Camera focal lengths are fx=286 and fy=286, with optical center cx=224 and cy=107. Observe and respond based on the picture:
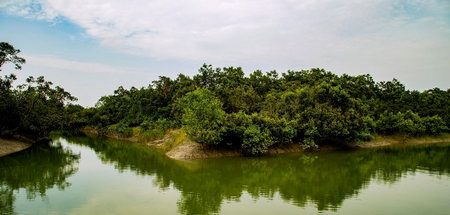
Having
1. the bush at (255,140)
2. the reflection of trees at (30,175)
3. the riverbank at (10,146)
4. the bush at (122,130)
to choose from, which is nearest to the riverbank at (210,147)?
the bush at (122,130)

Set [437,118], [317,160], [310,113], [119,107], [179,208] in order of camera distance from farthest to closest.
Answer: [119,107], [437,118], [310,113], [317,160], [179,208]

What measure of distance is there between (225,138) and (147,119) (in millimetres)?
23072

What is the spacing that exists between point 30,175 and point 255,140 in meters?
19.3

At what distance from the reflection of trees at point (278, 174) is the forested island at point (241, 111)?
3.19 meters

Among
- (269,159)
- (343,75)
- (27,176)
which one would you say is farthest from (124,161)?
(343,75)

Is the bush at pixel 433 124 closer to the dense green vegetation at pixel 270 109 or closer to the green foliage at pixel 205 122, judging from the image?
the dense green vegetation at pixel 270 109

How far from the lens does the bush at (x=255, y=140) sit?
29155mm

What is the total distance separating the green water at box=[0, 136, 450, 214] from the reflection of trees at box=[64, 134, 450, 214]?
0.19ft

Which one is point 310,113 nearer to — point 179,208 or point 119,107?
point 179,208

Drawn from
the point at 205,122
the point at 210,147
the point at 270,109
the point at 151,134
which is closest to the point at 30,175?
the point at 205,122

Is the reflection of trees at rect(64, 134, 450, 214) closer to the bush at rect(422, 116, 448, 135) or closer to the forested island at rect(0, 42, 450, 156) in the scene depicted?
the forested island at rect(0, 42, 450, 156)

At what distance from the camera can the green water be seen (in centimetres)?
1469

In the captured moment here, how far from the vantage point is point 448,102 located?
56.8 metres

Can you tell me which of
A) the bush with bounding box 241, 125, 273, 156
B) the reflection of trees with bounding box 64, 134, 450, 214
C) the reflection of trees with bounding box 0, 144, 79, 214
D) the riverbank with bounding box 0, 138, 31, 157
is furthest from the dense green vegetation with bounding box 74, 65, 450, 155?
the riverbank with bounding box 0, 138, 31, 157
